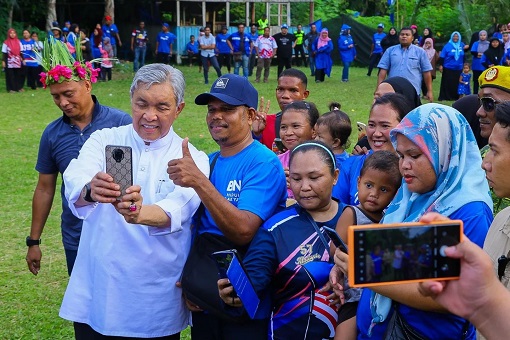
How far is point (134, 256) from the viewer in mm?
3281

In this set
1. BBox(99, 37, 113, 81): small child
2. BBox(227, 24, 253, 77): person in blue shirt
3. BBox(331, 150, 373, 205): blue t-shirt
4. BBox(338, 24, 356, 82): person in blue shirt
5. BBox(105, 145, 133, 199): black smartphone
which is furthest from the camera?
BBox(227, 24, 253, 77): person in blue shirt

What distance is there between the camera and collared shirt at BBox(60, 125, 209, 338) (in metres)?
3.28

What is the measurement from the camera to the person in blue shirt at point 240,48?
2567 cm

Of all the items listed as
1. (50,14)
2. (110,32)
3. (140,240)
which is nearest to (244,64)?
(110,32)

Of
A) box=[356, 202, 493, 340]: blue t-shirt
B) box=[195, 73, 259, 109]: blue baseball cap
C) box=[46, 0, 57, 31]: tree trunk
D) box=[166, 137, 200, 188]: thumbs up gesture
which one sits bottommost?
box=[356, 202, 493, 340]: blue t-shirt

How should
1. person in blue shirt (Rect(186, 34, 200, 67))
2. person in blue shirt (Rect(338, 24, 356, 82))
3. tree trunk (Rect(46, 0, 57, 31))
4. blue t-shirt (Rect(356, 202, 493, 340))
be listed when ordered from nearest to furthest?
1. blue t-shirt (Rect(356, 202, 493, 340))
2. person in blue shirt (Rect(338, 24, 356, 82))
3. tree trunk (Rect(46, 0, 57, 31))
4. person in blue shirt (Rect(186, 34, 200, 67))

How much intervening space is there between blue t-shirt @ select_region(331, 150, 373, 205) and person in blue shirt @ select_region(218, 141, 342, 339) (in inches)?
Result: 23.1

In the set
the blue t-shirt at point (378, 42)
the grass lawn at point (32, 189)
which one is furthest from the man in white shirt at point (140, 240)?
the blue t-shirt at point (378, 42)

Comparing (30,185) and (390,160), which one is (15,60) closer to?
(30,185)

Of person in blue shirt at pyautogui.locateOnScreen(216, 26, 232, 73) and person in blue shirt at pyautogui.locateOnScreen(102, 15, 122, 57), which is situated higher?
person in blue shirt at pyautogui.locateOnScreen(102, 15, 122, 57)

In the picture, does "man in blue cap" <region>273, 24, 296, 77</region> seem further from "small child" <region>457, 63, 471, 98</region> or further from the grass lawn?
"small child" <region>457, 63, 471, 98</region>

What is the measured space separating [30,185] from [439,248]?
29.7 feet

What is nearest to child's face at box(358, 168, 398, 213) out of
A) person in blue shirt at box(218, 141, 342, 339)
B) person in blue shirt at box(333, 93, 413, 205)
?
person in blue shirt at box(218, 141, 342, 339)

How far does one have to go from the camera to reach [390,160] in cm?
357
